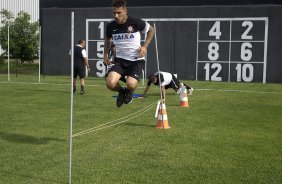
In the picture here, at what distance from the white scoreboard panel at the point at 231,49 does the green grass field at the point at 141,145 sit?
12429 millimetres

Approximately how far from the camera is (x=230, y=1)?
26328mm

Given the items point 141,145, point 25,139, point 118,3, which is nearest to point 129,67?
point 118,3

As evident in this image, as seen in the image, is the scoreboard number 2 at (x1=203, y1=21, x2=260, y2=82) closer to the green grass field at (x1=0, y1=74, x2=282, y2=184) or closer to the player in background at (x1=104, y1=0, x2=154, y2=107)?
the green grass field at (x1=0, y1=74, x2=282, y2=184)

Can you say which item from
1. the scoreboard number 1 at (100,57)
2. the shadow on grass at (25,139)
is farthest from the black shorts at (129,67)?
the scoreboard number 1 at (100,57)

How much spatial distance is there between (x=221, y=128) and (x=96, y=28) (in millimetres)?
19934

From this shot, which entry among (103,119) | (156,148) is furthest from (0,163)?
(103,119)

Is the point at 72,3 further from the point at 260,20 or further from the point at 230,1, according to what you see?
the point at 260,20

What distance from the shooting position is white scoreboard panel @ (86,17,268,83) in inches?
971

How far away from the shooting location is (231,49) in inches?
984

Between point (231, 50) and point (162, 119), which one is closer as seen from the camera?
point (162, 119)

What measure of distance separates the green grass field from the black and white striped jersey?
149 cm

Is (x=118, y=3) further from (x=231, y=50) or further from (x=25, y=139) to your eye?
(x=231, y=50)

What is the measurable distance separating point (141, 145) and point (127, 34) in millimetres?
1881

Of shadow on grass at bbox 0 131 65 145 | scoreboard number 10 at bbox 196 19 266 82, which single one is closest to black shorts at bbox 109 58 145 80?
shadow on grass at bbox 0 131 65 145
